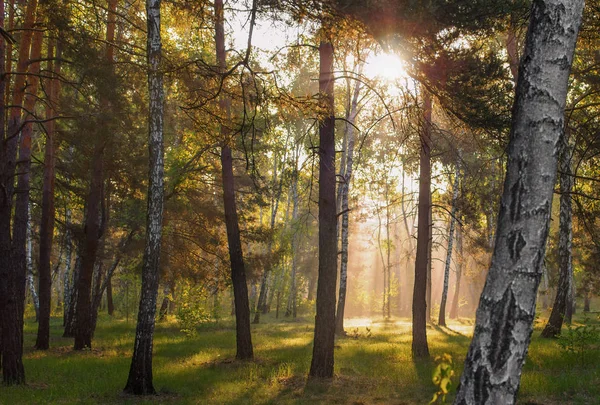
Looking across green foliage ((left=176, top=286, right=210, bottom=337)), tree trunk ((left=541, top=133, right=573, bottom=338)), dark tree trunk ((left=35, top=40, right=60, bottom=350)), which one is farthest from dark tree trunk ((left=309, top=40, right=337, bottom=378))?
dark tree trunk ((left=35, top=40, right=60, bottom=350))

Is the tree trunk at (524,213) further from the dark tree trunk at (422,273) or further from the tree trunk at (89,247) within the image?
the tree trunk at (89,247)

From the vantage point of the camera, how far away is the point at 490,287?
356 cm

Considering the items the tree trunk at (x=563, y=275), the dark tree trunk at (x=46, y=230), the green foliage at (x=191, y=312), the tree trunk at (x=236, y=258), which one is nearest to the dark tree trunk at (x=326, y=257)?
the tree trunk at (x=236, y=258)

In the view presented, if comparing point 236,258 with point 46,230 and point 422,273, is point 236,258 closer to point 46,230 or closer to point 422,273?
point 422,273

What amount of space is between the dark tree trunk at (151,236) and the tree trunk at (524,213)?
685cm

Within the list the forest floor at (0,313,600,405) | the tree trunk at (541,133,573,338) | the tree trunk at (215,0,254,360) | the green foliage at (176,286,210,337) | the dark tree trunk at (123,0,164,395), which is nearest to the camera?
the forest floor at (0,313,600,405)

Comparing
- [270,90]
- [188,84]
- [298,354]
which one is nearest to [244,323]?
[298,354]

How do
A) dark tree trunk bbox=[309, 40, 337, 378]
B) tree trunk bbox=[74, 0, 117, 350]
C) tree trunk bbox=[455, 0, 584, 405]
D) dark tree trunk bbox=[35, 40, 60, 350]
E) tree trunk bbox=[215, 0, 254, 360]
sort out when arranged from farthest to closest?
tree trunk bbox=[74, 0, 117, 350], dark tree trunk bbox=[35, 40, 60, 350], tree trunk bbox=[215, 0, 254, 360], dark tree trunk bbox=[309, 40, 337, 378], tree trunk bbox=[455, 0, 584, 405]

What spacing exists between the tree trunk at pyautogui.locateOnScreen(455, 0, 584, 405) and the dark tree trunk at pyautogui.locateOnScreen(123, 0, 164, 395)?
6.85m

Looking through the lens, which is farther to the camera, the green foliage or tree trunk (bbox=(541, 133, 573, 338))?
the green foliage

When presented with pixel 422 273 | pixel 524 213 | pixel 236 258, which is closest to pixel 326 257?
pixel 236 258

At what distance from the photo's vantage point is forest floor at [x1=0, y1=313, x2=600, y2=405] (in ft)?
29.6

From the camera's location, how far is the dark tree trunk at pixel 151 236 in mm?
9203

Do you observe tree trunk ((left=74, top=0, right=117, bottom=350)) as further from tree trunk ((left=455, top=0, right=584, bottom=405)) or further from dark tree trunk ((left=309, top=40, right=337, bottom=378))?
tree trunk ((left=455, top=0, right=584, bottom=405))
